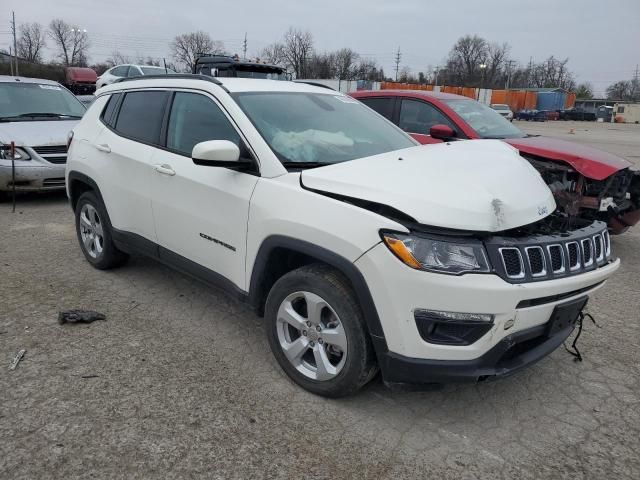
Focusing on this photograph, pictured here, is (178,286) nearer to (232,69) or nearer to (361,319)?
(361,319)

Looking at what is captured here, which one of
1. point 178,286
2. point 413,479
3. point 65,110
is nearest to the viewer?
point 413,479

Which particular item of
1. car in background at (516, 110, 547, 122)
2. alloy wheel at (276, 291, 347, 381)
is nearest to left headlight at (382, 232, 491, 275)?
alloy wheel at (276, 291, 347, 381)

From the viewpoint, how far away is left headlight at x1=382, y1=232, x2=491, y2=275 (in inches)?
97.3

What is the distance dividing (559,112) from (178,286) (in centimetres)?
6843

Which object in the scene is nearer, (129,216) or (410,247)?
(410,247)

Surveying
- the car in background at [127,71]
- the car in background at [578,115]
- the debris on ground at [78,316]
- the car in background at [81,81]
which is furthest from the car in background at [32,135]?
the car in background at [578,115]

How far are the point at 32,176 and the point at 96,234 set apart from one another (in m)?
3.33

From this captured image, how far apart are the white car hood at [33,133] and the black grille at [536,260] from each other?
285 inches

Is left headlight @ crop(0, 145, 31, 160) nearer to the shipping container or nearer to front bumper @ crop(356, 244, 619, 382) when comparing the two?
front bumper @ crop(356, 244, 619, 382)

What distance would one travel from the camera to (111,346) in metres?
3.59

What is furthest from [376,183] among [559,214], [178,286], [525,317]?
[178,286]

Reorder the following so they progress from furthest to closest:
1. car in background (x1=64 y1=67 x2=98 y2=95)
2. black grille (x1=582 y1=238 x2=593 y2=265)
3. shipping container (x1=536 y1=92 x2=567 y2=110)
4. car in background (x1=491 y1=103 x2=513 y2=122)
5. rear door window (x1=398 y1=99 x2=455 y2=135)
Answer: shipping container (x1=536 y1=92 x2=567 y2=110)
car in background (x1=64 y1=67 x2=98 y2=95)
car in background (x1=491 y1=103 x2=513 y2=122)
rear door window (x1=398 y1=99 x2=455 y2=135)
black grille (x1=582 y1=238 x2=593 y2=265)

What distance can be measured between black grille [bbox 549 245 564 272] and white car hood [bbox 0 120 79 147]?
7.26m

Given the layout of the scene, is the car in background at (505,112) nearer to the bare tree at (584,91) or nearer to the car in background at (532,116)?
the car in background at (532,116)
